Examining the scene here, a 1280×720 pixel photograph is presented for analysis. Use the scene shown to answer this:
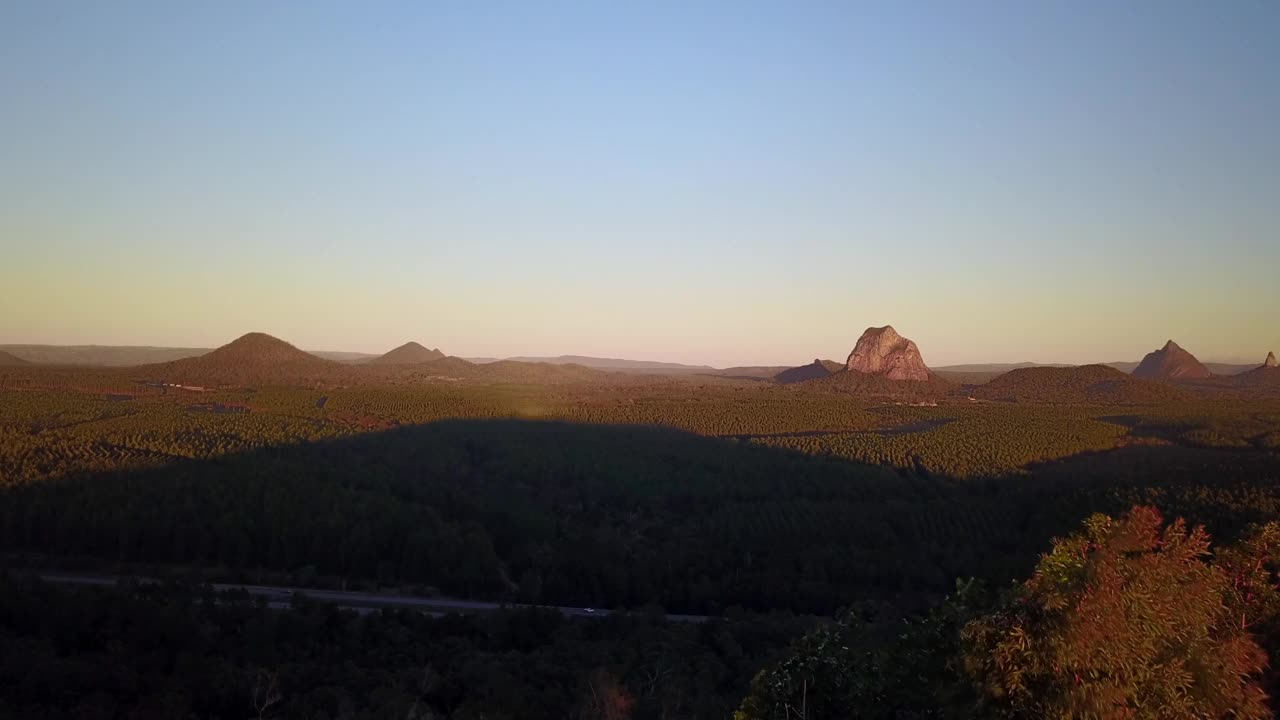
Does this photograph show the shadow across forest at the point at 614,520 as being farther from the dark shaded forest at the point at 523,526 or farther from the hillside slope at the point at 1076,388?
the hillside slope at the point at 1076,388

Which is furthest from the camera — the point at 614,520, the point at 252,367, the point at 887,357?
the point at 887,357

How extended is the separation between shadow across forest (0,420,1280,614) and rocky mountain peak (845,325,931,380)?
11026 cm

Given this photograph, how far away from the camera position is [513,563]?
45.3m

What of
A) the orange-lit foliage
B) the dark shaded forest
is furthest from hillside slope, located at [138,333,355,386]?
the orange-lit foliage

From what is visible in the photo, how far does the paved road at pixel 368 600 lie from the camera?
1399 inches

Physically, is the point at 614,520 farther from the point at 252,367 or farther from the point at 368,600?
the point at 252,367

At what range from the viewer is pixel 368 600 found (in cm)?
3678

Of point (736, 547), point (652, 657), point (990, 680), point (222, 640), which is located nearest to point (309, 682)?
point (222, 640)

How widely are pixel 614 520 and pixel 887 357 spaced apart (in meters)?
136

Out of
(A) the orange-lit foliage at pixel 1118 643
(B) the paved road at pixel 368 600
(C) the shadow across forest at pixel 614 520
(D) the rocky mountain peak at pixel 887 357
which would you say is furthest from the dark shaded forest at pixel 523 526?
(D) the rocky mountain peak at pixel 887 357

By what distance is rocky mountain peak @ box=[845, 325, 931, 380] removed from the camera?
17425 centimetres

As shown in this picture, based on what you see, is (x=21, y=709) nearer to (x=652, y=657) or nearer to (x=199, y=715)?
(x=199, y=715)

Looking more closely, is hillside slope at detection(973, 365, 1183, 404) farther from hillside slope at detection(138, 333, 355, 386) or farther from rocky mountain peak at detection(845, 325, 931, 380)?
hillside slope at detection(138, 333, 355, 386)

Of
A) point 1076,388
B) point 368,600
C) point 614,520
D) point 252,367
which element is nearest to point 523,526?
point 614,520
